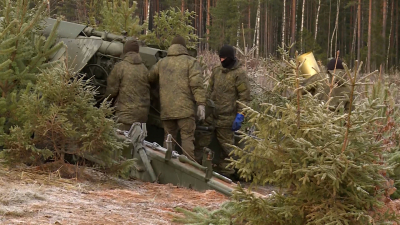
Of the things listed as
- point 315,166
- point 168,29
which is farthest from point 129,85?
point 315,166

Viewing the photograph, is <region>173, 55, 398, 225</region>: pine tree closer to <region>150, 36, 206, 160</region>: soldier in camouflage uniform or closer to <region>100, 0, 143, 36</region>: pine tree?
<region>150, 36, 206, 160</region>: soldier in camouflage uniform

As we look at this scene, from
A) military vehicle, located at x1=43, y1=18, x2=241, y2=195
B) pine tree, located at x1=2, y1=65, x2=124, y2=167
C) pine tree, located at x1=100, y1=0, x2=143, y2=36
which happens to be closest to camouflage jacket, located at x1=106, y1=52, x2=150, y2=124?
military vehicle, located at x1=43, y1=18, x2=241, y2=195

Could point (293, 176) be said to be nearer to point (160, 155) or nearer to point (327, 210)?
point (327, 210)

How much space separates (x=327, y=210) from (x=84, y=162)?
132 inches

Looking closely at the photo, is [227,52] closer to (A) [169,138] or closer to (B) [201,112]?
(B) [201,112]

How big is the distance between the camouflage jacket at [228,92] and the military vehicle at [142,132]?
1.06ft

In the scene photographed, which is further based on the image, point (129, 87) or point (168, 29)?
point (168, 29)

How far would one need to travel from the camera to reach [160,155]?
7.47m

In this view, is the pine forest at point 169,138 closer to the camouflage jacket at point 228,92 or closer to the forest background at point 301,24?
the camouflage jacket at point 228,92

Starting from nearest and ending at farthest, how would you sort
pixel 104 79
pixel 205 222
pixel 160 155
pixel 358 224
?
pixel 358 224
pixel 205 222
pixel 160 155
pixel 104 79

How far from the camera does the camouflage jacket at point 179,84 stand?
895 centimetres

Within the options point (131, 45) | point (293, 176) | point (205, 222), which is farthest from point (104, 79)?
point (293, 176)

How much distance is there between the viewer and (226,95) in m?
9.59

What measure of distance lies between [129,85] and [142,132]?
1685 millimetres
